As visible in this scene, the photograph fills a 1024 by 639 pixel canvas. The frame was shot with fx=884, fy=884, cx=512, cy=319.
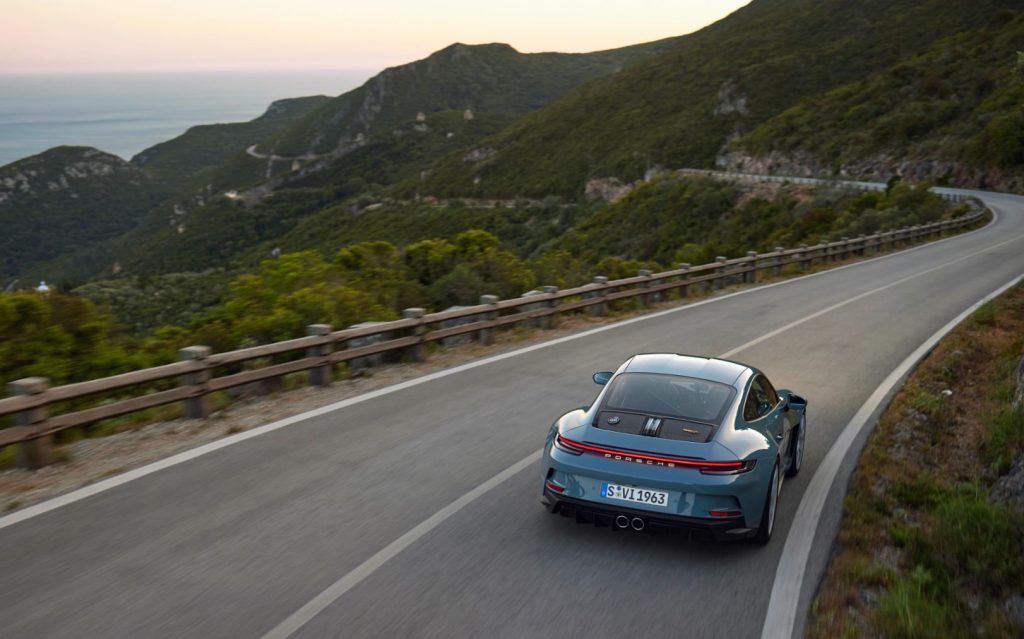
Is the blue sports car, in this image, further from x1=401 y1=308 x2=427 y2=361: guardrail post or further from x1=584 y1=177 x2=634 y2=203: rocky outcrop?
x1=584 y1=177 x2=634 y2=203: rocky outcrop

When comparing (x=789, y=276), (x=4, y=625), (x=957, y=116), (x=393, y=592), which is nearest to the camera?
(x=4, y=625)

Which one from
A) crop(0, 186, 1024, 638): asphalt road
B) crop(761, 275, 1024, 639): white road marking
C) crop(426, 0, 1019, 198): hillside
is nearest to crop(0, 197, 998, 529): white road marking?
crop(0, 186, 1024, 638): asphalt road

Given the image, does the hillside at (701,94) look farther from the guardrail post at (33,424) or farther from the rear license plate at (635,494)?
the rear license plate at (635,494)

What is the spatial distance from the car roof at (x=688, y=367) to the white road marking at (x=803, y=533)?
1244 mm

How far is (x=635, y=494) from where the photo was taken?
5871mm

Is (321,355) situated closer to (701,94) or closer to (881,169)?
(881,169)

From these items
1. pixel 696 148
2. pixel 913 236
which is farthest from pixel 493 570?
pixel 696 148

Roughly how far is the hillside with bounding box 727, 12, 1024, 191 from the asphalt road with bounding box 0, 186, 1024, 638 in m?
65.3

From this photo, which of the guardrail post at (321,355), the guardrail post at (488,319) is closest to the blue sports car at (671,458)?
the guardrail post at (321,355)

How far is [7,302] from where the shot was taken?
10.7m

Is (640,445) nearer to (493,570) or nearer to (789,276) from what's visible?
(493,570)

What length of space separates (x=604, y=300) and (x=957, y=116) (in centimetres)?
7097

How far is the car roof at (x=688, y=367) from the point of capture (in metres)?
6.89

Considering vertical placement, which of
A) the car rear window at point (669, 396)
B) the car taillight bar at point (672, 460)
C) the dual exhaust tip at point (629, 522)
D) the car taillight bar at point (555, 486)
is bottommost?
the dual exhaust tip at point (629, 522)
